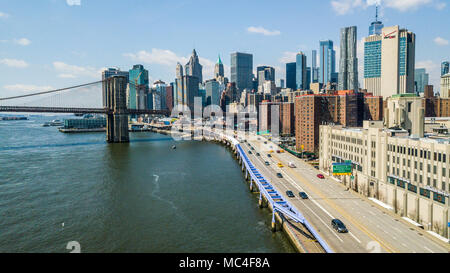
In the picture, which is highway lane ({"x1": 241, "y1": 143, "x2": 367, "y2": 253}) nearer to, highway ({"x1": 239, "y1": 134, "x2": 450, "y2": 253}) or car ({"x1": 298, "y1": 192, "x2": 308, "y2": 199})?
highway ({"x1": 239, "y1": 134, "x2": 450, "y2": 253})

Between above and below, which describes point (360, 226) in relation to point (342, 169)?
below

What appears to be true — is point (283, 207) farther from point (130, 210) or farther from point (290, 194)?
point (130, 210)

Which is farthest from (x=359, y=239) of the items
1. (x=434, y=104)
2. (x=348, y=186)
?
(x=434, y=104)

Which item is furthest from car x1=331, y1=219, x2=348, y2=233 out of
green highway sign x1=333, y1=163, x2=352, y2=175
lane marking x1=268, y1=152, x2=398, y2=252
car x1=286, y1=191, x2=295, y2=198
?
green highway sign x1=333, y1=163, x2=352, y2=175

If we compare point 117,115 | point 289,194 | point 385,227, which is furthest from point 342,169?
point 117,115
